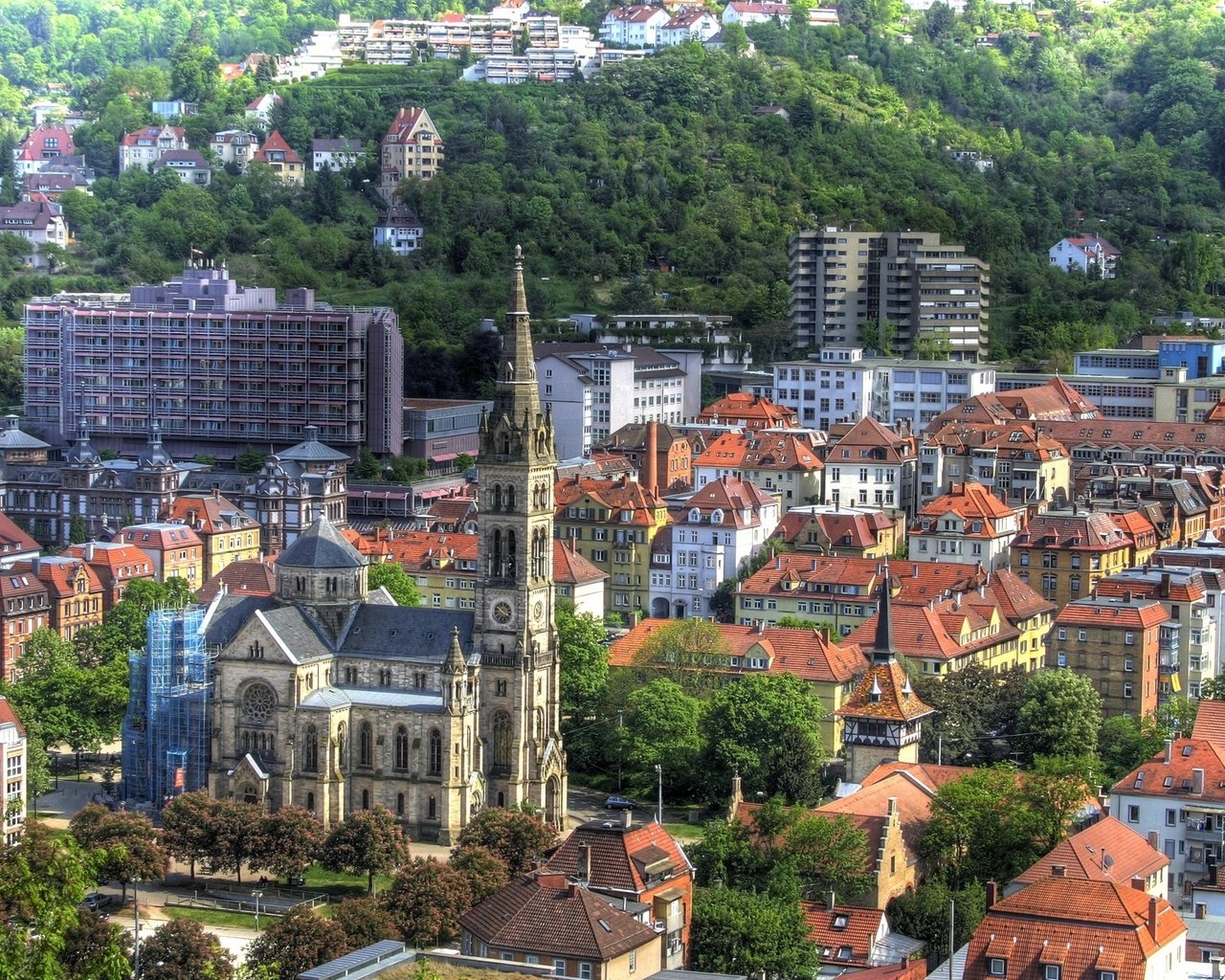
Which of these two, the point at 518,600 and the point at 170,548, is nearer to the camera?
the point at 518,600

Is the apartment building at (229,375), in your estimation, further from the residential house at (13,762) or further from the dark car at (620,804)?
the residential house at (13,762)

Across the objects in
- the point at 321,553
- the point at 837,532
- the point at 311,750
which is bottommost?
the point at 311,750

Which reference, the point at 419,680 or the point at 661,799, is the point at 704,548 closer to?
the point at 419,680

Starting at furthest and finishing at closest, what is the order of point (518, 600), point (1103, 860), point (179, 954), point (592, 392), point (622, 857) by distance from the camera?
point (592, 392), point (518, 600), point (1103, 860), point (622, 857), point (179, 954)

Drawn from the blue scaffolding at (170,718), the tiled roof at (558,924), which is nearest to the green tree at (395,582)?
the blue scaffolding at (170,718)

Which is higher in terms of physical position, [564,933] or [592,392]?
[592,392]

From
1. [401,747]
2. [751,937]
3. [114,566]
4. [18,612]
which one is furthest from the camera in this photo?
[114,566]

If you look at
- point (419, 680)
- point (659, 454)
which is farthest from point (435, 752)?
point (659, 454)
